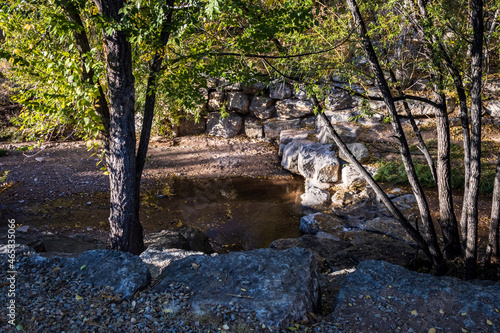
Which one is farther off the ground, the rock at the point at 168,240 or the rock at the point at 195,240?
the rock at the point at 168,240

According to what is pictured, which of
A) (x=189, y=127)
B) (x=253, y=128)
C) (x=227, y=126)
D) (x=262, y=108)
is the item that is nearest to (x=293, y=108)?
(x=262, y=108)

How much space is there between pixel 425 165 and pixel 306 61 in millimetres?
8002

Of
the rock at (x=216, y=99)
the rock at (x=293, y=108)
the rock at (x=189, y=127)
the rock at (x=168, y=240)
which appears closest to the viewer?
the rock at (x=168, y=240)

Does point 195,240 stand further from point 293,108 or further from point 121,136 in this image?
point 293,108

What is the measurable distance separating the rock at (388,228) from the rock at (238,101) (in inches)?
346

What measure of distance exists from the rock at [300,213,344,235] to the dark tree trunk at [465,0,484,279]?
3746mm

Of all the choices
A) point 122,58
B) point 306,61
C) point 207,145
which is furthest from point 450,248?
point 207,145

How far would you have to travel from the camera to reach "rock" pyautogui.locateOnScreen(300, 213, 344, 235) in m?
8.21

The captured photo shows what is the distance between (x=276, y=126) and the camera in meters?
15.1

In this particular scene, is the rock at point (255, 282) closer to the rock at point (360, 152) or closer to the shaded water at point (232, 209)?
the shaded water at point (232, 209)

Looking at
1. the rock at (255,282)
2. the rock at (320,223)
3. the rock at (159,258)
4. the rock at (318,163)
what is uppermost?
the rock at (318,163)

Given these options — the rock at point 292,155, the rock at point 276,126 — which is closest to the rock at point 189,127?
the rock at point 276,126

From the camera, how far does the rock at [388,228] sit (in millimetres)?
A: 7408

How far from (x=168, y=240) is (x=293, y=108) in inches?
402
